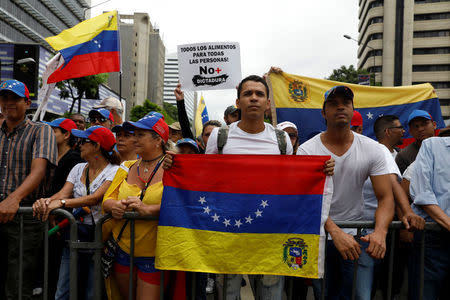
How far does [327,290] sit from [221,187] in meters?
1.29

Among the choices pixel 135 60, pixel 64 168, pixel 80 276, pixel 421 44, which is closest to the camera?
pixel 80 276

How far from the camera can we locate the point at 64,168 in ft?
13.4

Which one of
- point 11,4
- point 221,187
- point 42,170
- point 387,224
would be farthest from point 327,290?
point 11,4

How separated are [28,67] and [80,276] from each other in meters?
19.7

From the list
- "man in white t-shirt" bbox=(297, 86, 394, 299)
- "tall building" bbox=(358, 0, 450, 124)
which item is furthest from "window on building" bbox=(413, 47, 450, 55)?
"man in white t-shirt" bbox=(297, 86, 394, 299)

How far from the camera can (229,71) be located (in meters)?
4.83

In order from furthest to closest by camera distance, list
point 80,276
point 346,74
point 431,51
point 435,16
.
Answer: point 431,51, point 435,16, point 346,74, point 80,276

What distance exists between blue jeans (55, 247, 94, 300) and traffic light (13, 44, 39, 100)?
12.9 m

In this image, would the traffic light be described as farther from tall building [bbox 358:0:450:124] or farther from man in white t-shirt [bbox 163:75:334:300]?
tall building [bbox 358:0:450:124]

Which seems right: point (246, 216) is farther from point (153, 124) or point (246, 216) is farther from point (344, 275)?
point (153, 124)

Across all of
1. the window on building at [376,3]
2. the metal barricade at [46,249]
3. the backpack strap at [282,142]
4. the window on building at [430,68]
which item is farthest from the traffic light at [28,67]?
the window on building at [376,3]

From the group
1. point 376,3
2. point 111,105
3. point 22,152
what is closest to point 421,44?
point 376,3

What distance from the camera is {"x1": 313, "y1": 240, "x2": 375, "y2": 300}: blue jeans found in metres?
2.88

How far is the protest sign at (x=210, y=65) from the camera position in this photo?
4785 mm
